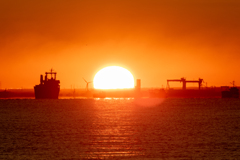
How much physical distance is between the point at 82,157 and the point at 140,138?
1886 cm

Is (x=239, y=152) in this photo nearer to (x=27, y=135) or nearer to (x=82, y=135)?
(x=82, y=135)

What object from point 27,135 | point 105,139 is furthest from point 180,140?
point 27,135

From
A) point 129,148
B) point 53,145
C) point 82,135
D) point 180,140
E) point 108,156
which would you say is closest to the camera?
point 108,156

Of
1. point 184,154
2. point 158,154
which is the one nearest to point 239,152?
point 184,154

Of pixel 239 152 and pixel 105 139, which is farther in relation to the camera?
pixel 105 139

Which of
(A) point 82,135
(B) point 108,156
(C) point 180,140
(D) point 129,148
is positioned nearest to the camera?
(B) point 108,156

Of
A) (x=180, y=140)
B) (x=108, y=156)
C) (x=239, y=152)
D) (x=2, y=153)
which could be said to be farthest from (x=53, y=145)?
(x=239, y=152)

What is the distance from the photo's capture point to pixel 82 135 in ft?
216

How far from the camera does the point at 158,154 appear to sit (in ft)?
151

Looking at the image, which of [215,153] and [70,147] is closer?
[215,153]

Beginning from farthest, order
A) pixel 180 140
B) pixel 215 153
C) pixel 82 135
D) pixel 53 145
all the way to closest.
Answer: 1. pixel 82 135
2. pixel 180 140
3. pixel 53 145
4. pixel 215 153

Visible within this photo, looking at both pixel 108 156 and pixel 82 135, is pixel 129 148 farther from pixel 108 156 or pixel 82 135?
pixel 82 135

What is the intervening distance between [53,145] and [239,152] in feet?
82.0

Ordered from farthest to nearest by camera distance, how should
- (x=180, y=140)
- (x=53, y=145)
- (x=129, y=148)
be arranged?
(x=180, y=140)
(x=53, y=145)
(x=129, y=148)
